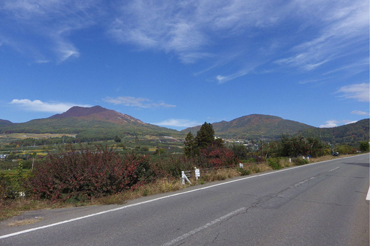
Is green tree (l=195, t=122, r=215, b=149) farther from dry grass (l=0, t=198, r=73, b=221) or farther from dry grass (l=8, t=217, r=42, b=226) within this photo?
dry grass (l=8, t=217, r=42, b=226)

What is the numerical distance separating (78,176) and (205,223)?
4.54m

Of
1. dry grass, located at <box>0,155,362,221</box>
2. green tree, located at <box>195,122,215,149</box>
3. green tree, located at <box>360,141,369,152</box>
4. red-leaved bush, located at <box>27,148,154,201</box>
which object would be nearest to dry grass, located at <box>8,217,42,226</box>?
dry grass, located at <box>0,155,362,221</box>

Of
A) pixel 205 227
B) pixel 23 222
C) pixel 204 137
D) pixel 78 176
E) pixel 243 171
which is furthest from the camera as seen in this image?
pixel 204 137

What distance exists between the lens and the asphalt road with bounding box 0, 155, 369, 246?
430 cm

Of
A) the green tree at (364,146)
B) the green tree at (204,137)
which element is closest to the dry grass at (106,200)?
the green tree at (204,137)

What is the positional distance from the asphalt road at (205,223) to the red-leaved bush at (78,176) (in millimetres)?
1085

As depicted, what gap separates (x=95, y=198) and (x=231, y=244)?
16.5ft

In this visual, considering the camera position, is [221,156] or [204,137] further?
[204,137]

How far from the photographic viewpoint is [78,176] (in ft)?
24.6

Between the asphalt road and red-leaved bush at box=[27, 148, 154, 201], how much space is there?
109 centimetres

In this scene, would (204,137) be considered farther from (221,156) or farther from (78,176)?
(78,176)

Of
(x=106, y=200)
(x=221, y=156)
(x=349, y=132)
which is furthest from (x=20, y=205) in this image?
(x=349, y=132)

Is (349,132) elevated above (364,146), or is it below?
above

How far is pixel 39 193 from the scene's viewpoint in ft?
24.4
